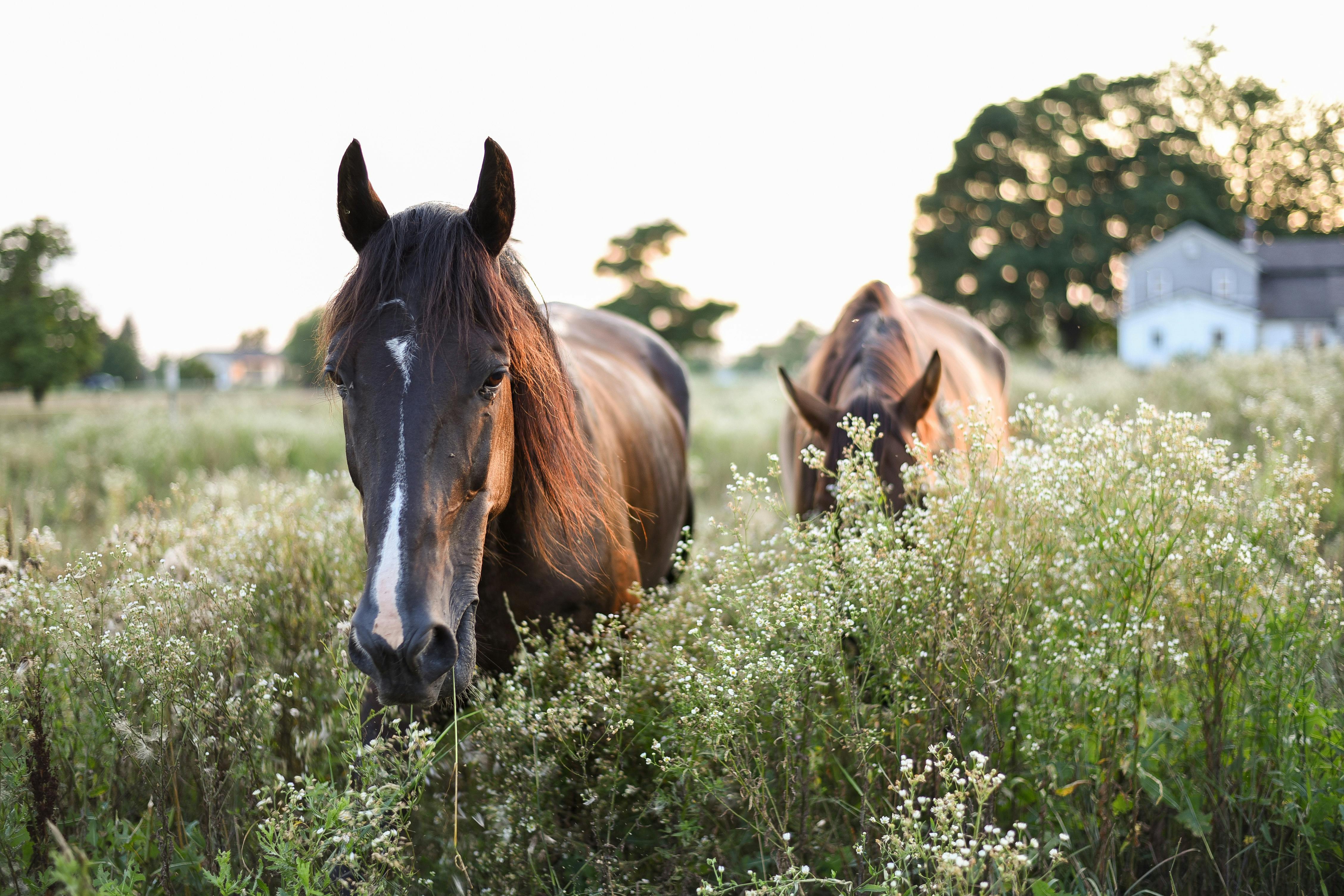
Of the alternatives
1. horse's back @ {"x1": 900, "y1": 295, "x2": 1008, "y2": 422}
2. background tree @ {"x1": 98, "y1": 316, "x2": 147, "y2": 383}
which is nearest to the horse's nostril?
horse's back @ {"x1": 900, "y1": 295, "x2": 1008, "y2": 422}

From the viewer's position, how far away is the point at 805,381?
523cm

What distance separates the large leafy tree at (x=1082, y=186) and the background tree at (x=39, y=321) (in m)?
37.3

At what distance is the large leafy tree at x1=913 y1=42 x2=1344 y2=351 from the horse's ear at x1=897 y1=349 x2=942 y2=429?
38318 millimetres

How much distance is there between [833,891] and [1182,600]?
1.45 metres

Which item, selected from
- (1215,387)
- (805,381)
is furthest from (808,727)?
(1215,387)

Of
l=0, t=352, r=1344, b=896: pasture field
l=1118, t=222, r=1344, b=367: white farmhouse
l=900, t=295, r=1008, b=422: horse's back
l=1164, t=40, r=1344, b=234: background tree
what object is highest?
l=1164, t=40, r=1344, b=234: background tree

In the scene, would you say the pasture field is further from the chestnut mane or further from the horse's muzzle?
the chestnut mane

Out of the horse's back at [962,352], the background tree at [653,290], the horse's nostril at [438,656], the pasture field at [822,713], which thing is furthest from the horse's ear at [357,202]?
the background tree at [653,290]

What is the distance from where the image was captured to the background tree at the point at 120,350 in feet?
37.3

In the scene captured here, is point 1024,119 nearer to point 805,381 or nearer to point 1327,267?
point 1327,267

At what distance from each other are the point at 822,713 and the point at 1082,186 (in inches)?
1763

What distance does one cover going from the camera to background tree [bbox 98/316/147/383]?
11359mm

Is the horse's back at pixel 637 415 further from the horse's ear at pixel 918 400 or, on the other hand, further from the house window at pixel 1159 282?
the house window at pixel 1159 282

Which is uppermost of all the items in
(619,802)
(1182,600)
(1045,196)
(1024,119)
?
(1024,119)
